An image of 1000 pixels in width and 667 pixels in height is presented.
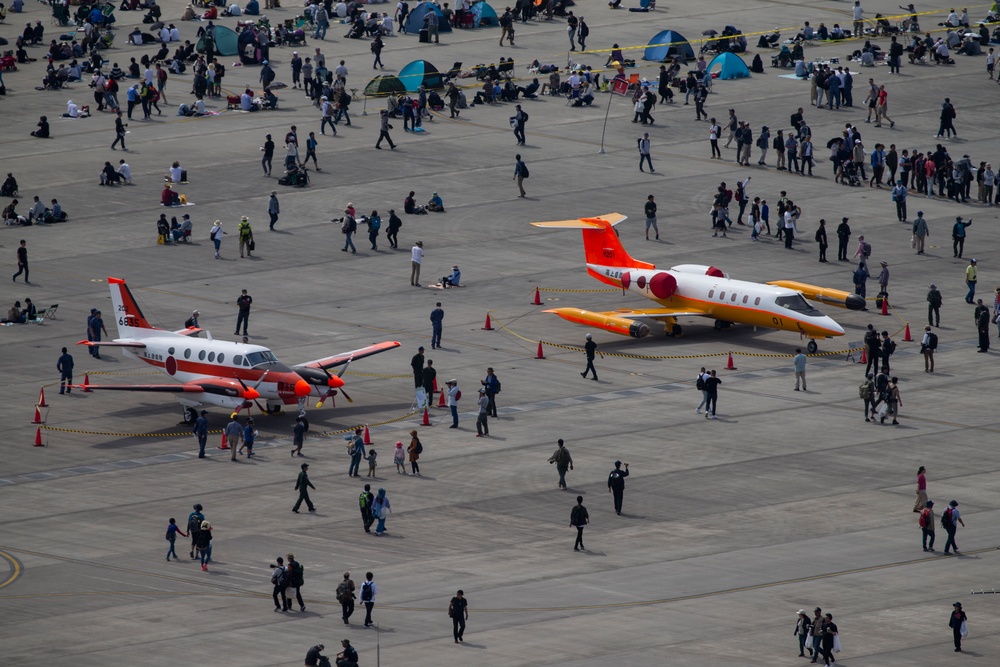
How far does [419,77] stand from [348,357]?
3775cm

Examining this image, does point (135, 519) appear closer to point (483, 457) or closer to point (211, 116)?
point (483, 457)

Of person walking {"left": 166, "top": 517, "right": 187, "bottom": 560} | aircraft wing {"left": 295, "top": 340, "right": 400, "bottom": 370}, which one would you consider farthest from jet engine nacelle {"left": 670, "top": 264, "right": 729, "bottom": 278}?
person walking {"left": 166, "top": 517, "right": 187, "bottom": 560}

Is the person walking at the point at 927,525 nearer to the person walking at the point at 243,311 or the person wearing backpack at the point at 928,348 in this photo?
the person wearing backpack at the point at 928,348

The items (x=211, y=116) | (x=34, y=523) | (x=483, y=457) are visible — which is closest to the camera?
(x=34, y=523)

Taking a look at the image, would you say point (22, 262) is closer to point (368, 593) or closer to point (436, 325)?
point (436, 325)

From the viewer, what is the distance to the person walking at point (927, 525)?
37.9 m

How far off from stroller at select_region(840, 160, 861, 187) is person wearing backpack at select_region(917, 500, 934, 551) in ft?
123

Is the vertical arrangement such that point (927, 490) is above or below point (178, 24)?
below

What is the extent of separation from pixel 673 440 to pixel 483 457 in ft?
17.4

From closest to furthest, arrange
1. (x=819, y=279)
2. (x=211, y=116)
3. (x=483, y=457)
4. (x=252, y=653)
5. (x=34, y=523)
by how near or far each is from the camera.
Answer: (x=252, y=653)
(x=34, y=523)
(x=483, y=457)
(x=819, y=279)
(x=211, y=116)

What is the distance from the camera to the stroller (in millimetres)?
74000

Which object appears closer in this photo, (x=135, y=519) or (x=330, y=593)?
(x=330, y=593)

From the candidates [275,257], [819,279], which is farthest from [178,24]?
[819,279]

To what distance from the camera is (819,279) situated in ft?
203
